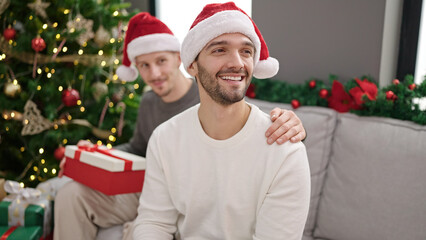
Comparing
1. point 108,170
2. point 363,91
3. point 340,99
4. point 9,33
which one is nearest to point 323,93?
point 340,99

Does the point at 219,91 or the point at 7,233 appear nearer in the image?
the point at 219,91

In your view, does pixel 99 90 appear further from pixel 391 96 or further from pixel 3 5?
pixel 391 96

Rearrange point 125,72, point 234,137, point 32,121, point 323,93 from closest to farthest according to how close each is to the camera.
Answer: point 234,137, point 323,93, point 125,72, point 32,121

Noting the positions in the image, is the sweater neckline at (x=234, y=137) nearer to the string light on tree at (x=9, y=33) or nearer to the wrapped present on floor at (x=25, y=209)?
the wrapped present on floor at (x=25, y=209)

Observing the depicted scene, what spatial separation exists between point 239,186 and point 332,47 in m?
1.19

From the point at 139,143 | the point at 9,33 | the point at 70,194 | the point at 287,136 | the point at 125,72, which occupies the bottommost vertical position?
the point at 70,194

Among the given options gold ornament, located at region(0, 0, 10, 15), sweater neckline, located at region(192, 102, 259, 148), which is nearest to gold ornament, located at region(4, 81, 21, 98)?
gold ornament, located at region(0, 0, 10, 15)

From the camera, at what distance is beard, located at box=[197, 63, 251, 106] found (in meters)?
1.26

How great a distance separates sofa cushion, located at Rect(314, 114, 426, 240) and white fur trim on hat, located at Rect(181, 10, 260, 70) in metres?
0.76

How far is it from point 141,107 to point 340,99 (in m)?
1.11

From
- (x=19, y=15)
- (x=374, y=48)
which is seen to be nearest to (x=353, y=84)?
(x=374, y=48)

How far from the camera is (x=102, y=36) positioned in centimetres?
256

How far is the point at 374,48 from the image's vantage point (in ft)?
6.49

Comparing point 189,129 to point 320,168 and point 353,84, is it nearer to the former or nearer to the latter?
point 320,168
